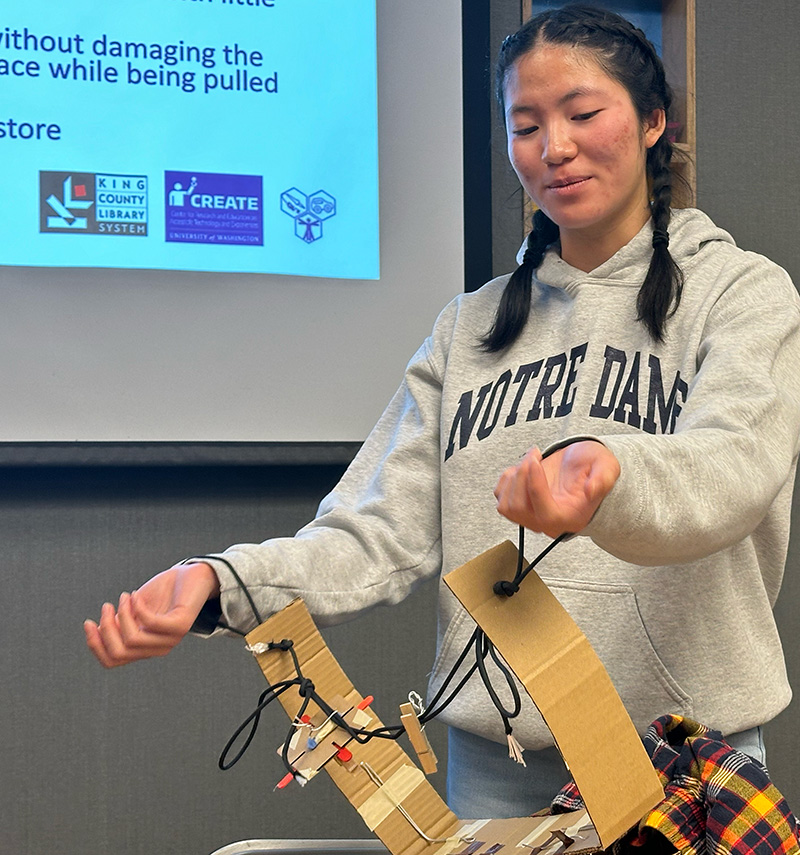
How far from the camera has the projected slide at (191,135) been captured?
155cm

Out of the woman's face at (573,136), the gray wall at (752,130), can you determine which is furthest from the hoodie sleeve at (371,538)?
the gray wall at (752,130)

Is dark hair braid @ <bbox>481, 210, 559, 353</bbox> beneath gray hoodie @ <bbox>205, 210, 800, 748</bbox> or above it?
above

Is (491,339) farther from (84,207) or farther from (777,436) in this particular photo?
(84,207)

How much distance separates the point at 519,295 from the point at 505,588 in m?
0.51

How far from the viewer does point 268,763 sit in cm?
168

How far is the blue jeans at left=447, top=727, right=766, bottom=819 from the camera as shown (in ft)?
3.06

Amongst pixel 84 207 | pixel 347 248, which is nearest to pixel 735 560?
pixel 347 248

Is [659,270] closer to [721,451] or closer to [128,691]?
[721,451]

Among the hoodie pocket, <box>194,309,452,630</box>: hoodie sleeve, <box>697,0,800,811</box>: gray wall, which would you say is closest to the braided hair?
<box>194,309,452,630</box>: hoodie sleeve

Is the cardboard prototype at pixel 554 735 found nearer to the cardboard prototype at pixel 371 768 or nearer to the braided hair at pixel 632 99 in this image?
the cardboard prototype at pixel 371 768

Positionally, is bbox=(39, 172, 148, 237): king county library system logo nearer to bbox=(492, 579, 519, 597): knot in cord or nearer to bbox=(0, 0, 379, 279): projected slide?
bbox=(0, 0, 379, 279): projected slide

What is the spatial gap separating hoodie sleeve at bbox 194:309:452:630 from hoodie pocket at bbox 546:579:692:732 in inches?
6.4

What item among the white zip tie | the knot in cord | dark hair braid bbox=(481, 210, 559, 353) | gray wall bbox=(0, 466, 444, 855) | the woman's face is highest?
the woman's face

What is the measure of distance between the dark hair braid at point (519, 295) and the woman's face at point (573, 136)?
0.10 meters
